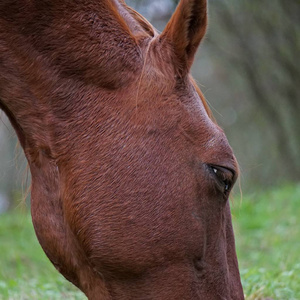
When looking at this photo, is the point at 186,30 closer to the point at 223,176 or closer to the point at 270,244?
the point at 223,176

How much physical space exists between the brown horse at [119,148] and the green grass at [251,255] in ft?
1.57

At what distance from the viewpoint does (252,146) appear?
18.5 m

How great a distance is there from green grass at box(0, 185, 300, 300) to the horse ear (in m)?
0.76

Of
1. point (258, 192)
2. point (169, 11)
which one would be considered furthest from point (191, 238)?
point (258, 192)

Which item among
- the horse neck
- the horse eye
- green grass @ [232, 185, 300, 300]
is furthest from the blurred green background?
the horse neck

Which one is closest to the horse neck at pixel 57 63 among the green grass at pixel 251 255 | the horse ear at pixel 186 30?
the horse ear at pixel 186 30

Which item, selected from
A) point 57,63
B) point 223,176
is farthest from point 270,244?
Answer: point 57,63

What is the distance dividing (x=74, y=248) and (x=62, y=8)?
0.98 meters

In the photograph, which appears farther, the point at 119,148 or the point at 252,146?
the point at 252,146

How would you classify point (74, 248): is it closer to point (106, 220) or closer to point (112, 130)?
point (106, 220)

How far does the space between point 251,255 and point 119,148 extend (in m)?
3.56

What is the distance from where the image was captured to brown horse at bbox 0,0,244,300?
227 cm

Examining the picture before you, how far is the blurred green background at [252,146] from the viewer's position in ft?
12.7

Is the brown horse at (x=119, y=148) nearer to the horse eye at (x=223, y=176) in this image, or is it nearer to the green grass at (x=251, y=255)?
the horse eye at (x=223, y=176)
